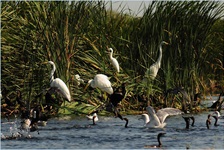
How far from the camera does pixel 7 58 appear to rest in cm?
1795

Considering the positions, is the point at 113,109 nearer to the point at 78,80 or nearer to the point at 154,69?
the point at 78,80

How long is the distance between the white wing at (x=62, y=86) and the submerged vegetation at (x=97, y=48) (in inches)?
36.0

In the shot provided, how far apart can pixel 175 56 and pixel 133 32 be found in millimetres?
1457

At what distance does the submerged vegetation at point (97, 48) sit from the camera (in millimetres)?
17062

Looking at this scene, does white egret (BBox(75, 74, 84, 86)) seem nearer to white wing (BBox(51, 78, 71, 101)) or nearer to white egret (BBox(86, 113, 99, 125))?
white wing (BBox(51, 78, 71, 101))

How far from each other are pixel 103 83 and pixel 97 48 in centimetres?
210

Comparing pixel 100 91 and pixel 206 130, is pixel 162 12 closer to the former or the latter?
pixel 100 91

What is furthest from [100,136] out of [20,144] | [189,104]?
[189,104]

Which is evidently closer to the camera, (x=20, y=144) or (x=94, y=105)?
(x=20, y=144)

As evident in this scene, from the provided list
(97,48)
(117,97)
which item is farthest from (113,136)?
(97,48)

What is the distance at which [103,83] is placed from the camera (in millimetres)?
16344

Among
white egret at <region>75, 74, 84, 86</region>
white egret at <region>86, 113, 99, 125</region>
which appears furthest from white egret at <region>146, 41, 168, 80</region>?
white egret at <region>86, 113, 99, 125</region>

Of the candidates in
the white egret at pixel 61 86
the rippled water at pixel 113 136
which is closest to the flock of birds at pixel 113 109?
the white egret at pixel 61 86

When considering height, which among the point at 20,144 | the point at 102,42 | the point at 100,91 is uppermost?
the point at 102,42
